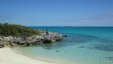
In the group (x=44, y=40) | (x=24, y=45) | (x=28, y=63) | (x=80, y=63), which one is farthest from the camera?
(x=44, y=40)

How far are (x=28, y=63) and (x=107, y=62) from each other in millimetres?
8458

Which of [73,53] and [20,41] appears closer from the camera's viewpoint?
[73,53]

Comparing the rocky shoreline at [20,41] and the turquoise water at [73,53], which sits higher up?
the rocky shoreline at [20,41]

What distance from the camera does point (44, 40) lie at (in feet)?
148

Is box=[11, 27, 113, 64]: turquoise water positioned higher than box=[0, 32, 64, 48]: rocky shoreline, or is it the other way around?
box=[0, 32, 64, 48]: rocky shoreline

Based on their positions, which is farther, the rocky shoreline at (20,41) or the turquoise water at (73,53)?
the rocky shoreline at (20,41)

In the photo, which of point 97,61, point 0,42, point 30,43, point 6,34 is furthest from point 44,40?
point 97,61

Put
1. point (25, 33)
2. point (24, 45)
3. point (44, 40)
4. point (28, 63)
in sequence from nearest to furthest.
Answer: point (28, 63) → point (24, 45) → point (44, 40) → point (25, 33)

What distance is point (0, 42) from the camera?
36.3 metres

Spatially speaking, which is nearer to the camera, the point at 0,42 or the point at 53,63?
the point at 53,63

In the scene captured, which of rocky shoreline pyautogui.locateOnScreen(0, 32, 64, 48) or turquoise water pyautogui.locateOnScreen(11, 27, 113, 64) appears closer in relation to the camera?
turquoise water pyautogui.locateOnScreen(11, 27, 113, 64)

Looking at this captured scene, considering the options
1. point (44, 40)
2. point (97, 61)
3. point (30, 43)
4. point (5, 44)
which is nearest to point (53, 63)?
point (97, 61)

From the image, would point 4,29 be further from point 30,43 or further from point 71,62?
point 71,62

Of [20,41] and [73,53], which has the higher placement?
[20,41]
